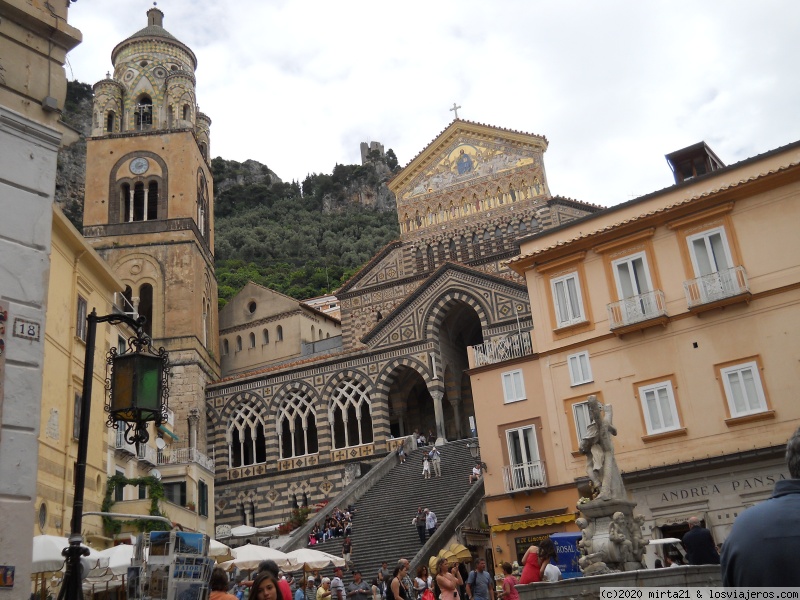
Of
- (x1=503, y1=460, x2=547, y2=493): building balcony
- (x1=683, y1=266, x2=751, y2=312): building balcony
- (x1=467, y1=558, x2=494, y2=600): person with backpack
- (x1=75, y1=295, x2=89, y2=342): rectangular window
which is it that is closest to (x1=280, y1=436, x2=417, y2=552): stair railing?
(x1=503, y1=460, x2=547, y2=493): building balcony

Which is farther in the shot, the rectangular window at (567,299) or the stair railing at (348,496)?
the stair railing at (348,496)

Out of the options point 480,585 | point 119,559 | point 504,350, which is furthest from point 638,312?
point 119,559

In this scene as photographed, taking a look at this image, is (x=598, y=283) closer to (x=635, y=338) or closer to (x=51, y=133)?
(x=635, y=338)

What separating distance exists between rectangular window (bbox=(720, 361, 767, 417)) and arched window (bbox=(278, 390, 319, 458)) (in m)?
20.8

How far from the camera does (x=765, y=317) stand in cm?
1917

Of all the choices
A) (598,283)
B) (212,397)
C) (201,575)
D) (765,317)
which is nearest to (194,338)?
(212,397)

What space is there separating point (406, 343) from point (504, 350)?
1189 centimetres

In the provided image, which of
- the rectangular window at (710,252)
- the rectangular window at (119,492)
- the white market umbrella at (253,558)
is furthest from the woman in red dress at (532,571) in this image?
the rectangular window at (119,492)

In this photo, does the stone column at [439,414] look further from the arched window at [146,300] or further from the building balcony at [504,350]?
the arched window at [146,300]

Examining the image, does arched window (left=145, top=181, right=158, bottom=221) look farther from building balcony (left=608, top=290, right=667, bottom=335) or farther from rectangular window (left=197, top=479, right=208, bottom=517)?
building balcony (left=608, top=290, right=667, bottom=335)

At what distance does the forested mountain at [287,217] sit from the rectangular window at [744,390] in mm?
50485

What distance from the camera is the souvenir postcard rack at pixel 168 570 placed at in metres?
8.95

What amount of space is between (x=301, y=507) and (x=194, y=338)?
9.06 meters

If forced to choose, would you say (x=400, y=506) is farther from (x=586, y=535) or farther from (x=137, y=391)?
(x=137, y=391)
